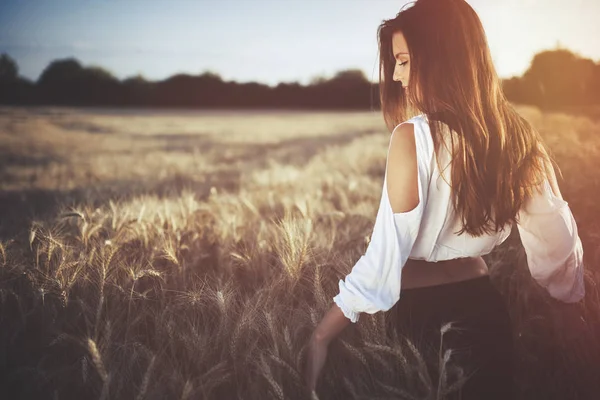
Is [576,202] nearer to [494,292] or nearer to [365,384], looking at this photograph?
[494,292]

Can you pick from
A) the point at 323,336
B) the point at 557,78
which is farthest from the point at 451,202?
the point at 557,78

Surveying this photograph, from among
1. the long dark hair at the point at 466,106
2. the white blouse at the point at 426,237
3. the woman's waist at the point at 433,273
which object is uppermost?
the long dark hair at the point at 466,106

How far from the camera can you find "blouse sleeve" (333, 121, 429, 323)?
46.8 inches

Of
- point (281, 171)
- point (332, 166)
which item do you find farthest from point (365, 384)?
point (332, 166)

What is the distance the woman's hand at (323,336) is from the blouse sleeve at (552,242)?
0.71 metres

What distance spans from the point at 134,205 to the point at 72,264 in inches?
50.7

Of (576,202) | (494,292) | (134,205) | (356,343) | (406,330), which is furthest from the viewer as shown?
(134,205)

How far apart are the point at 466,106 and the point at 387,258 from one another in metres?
0.47

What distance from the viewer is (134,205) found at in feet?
9.78

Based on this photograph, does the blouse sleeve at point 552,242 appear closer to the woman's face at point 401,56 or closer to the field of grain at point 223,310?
the field of grain at point 223,310

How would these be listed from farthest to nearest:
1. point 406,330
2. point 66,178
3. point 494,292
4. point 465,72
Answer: point 66,178
point 406,330
point 494,292
point 465,72

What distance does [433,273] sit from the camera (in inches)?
54.3

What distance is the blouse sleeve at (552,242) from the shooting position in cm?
144

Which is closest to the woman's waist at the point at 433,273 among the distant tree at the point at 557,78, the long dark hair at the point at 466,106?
the long dark hair at the point at 466,106
